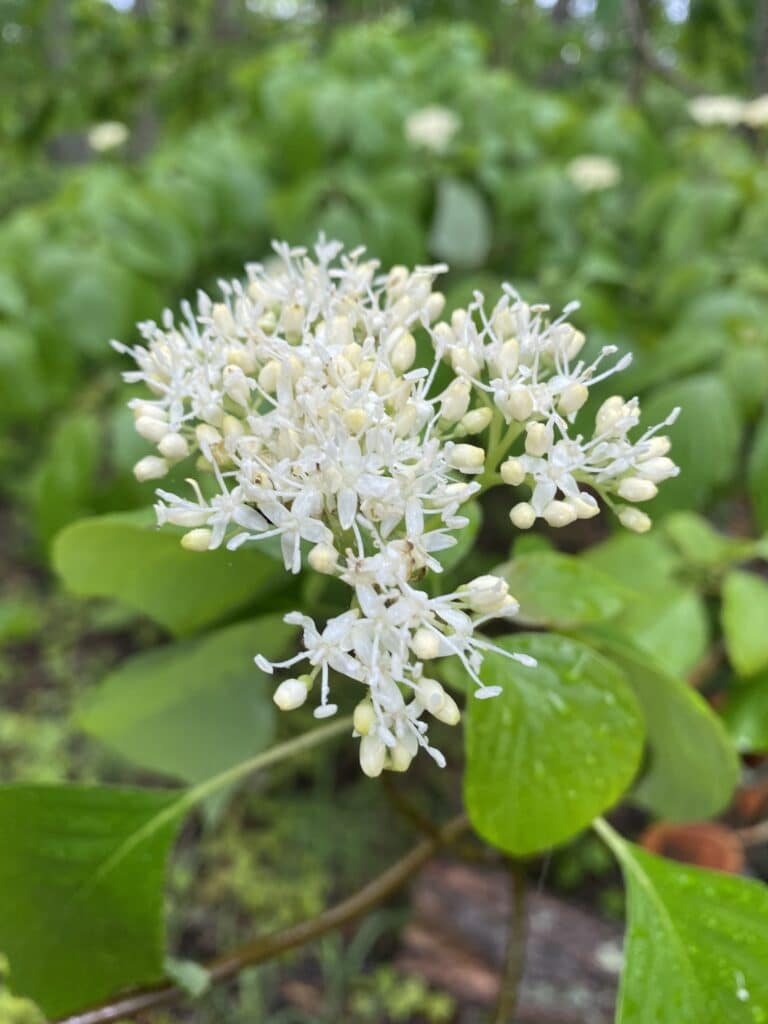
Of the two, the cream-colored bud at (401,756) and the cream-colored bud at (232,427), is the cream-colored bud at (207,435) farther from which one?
the cream-colored bud at (401,756)

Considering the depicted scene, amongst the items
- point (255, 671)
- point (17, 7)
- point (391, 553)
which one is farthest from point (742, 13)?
point (391, 553)

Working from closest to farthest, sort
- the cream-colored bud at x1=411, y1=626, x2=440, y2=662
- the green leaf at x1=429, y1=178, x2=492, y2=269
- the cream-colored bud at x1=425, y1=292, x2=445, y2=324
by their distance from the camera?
the cream-colored bud at x1=411, y1=626, x2=440, y2=662
the cream-colored bud at x1=425, y1=292, x2=445, y2=324
the green leaf at x1=429, y1=178, x2=492, y2=269

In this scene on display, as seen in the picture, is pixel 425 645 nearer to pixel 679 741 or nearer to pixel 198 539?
pixel 198 539

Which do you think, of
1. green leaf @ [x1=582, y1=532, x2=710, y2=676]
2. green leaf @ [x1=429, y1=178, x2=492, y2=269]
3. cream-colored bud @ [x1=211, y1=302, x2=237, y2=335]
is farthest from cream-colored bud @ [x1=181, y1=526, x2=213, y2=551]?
green leaf @ [x1=429, y1=178, x2=492, y2=269]

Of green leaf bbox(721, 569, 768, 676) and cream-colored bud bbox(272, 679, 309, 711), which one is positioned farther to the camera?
green leaf bbox(721, 569, 768, 676)

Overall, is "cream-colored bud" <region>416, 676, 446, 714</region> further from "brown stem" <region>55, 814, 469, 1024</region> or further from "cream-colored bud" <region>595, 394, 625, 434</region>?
"brown stem" <region>55, 814, 469, 1024</region>

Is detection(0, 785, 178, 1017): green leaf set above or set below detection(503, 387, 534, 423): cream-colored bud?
below

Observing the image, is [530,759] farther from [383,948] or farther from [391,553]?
[383,948]
